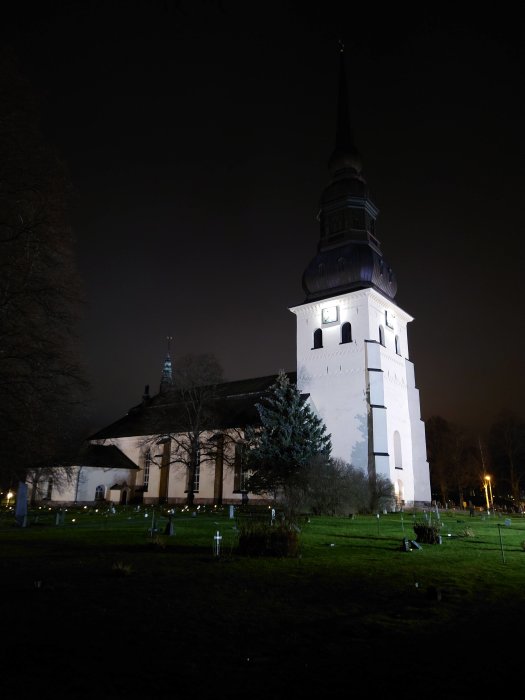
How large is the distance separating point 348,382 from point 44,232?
1089 inches

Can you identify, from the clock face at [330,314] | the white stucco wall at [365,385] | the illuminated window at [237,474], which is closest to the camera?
the white stucco wall at [365,385]

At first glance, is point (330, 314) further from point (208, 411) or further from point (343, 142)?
point (343, 142)

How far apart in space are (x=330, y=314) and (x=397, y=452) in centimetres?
1138

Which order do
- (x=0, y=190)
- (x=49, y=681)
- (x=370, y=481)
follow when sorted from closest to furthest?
1. (x=49, y=681)
2. (x=0, y=190)
3. (x=370, y=481)

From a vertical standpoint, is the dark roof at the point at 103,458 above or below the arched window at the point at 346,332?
below

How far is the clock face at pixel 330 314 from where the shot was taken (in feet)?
129

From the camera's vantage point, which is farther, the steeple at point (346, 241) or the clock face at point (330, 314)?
the clock face at point (330, 314)

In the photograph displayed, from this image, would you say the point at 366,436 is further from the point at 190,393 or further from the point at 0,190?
the point at 0,190

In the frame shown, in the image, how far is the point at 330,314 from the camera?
130 feet

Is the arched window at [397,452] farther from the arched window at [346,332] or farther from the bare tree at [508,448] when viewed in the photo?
the bare tree at [508,448]

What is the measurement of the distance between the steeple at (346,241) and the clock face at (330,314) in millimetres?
1062

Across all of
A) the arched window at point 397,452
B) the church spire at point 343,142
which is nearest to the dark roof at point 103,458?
the arched window at point 397,452

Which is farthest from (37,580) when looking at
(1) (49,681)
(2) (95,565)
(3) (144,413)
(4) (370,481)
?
(3) (144,413)

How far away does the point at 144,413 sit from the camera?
52.8 meters
